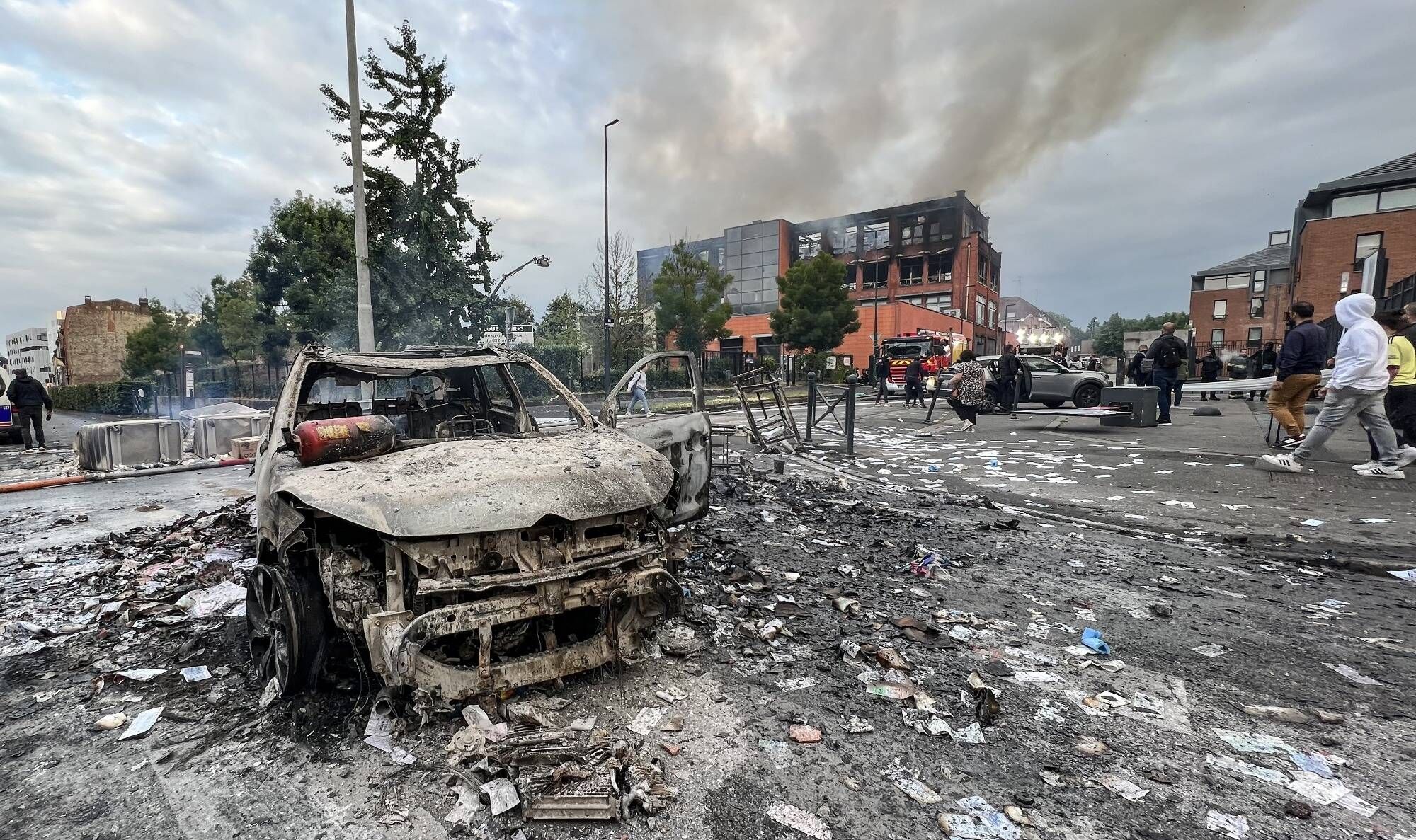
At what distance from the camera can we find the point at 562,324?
137ft

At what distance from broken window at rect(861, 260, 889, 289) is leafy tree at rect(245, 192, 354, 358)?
42.8 metres

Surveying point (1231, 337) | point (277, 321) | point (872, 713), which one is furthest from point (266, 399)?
point (1231, 337)

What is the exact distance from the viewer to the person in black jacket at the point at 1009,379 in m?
15.1

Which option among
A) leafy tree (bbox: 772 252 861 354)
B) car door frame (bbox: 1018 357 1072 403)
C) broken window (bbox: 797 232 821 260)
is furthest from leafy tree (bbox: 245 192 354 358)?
broken window (bbox: 797 232 821 260)

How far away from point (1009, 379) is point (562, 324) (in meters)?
32.2

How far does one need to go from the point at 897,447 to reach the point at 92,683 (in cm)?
999

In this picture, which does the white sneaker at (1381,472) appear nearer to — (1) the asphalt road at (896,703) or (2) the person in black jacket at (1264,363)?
(1) the asphalt road at (896,703)

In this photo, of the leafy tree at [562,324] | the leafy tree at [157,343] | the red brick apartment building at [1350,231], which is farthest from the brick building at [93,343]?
the red brick apartment building at [1350,231]

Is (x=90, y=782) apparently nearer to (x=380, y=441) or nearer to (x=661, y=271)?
(x=380, y=441)

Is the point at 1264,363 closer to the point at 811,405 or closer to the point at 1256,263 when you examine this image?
the point at 811,405

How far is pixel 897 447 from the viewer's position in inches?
423

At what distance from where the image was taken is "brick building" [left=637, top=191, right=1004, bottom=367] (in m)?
50.9

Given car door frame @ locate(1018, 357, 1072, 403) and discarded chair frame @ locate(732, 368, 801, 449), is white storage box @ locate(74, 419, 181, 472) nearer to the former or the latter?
discarded chair frame @ locate(732, 368, 801, 449)

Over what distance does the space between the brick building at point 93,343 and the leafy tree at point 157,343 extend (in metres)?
15.2
